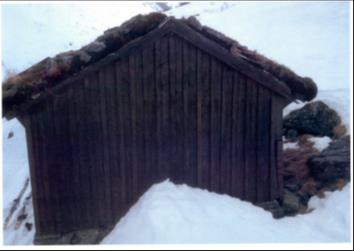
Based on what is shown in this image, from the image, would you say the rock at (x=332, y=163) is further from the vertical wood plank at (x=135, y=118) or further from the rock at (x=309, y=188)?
the vertical wood plank at (x=135, y=118)

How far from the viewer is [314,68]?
35.6ft

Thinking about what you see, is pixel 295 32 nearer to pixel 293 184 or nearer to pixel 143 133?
pixel 293 184

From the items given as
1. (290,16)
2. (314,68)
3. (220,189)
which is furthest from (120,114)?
(290,16)

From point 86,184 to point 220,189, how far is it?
6.13 feet

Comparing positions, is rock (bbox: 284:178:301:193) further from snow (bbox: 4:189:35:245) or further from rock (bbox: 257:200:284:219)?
snow (bbox: 4:189:35:245)

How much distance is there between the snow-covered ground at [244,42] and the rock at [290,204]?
0.71 feet

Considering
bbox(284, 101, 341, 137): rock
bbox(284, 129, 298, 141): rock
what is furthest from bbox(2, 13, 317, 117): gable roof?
bbox(284, 101, 341, 137): rock

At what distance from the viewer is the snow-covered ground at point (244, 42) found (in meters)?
4.65

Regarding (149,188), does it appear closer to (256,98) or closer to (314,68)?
(256,98)

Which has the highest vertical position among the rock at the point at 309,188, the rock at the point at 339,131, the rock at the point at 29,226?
the rock at the point at 339,131

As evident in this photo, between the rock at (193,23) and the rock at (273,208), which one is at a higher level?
the rock at (193,23)

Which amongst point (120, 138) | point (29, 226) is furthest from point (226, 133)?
point (29, 226)

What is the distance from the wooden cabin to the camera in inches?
193

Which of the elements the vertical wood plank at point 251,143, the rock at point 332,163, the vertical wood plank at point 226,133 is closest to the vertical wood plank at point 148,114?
the vertical wood plank at point 226,133
